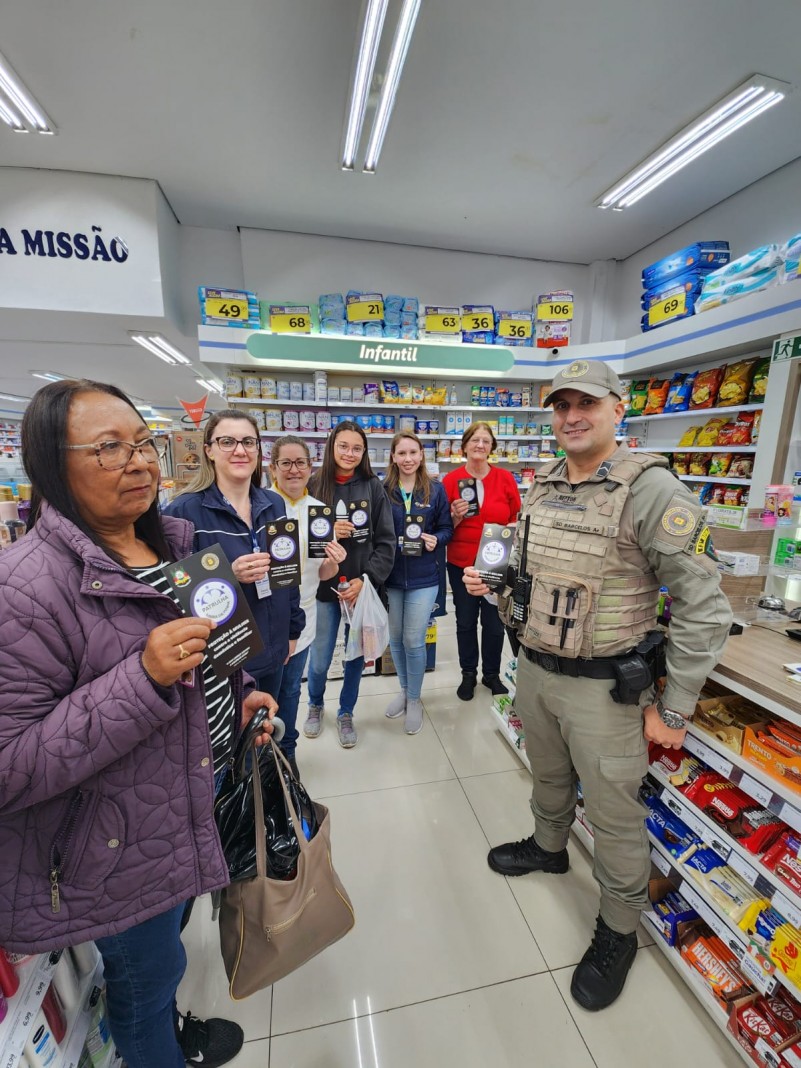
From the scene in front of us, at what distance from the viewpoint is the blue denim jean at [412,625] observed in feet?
8.70

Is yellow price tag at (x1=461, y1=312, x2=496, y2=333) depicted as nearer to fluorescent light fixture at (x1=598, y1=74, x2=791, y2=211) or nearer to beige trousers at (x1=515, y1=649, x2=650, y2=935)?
fluorescent light fixture at (x1=598, y1=74, x2=791, y2=211)

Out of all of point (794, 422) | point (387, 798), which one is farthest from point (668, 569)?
point (794, 422)

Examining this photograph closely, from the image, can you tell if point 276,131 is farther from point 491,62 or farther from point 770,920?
point 770,920

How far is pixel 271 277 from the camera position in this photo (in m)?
4.87

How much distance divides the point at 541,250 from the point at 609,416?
5114 mm

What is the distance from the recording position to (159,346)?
17.9 ft

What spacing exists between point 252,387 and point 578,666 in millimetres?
4018

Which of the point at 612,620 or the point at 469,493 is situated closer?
the point at 612,620

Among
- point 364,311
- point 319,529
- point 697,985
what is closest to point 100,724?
point 319,529

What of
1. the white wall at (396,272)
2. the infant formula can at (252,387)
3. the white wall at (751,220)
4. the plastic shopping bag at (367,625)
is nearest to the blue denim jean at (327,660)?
the plastic shopping bag at (367,625)

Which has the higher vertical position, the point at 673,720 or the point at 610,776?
the point at 673,720

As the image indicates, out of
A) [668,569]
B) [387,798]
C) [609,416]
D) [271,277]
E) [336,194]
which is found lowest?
[387,798]

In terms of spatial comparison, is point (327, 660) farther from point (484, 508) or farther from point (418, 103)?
point (418, 103)

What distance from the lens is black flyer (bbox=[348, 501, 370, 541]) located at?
7.67ft
